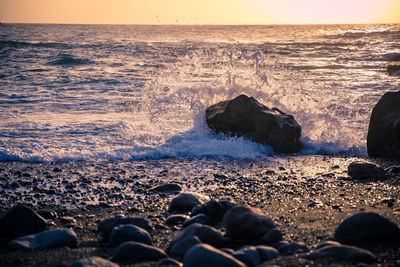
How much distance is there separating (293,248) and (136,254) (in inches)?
Result: 39.4

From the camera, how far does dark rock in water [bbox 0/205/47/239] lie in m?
2.72

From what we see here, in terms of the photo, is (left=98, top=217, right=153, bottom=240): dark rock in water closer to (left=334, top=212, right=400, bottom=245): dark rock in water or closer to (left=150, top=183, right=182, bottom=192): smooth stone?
(left=150, top=183, right=182, bottom=192): smooth stone

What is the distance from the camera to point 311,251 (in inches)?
92.9

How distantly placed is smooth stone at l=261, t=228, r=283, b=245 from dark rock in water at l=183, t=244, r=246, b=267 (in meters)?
0.59

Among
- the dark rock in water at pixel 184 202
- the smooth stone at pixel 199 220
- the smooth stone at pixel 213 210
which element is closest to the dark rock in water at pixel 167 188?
the dark rock in water at pixel 184 202

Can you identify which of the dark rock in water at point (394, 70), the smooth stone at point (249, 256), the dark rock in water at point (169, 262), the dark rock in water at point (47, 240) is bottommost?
the dark rock in water at point (47, 240)

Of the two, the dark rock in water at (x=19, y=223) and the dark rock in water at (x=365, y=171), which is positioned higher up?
the dark rock in water at (x=19, y=223)

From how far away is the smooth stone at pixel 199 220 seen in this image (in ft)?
9.98

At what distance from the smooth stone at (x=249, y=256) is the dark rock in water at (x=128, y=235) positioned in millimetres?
712

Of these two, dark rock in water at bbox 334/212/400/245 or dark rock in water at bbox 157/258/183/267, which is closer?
dark rock in water at bbox 157/258/183/267

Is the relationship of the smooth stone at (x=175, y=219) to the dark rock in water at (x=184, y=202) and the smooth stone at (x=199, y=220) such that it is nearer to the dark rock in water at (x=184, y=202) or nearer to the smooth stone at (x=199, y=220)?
the smooth stone at (x=199, y=220)

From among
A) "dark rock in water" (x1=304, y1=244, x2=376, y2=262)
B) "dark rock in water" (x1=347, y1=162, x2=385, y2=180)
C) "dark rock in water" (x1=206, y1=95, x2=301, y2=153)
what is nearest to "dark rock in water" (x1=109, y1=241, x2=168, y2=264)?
"dark rock in water" (x1=304, y1=244, x2=376, y2=262)

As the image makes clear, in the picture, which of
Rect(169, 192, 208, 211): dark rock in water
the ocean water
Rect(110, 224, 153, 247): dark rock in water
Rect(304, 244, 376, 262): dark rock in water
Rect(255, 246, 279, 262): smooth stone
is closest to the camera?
Rect(304, 244, 376, 262): dark rock in water

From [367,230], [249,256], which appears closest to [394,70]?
[367,230]
